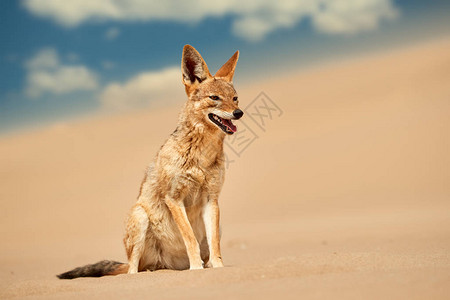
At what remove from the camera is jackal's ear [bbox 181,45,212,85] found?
676 cm

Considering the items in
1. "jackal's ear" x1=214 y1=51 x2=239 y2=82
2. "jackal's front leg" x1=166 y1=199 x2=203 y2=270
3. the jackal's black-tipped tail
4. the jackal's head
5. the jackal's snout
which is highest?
"jackal's ear" x1=214 y1=51 x2=239 y2=82

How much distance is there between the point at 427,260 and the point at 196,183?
124 inches

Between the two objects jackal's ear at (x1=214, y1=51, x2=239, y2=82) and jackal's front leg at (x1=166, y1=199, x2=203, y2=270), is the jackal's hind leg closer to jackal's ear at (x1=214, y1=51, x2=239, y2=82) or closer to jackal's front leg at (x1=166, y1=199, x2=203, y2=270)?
jackal's front leg at (x1=166, y1=199, x2=203, y2=270)

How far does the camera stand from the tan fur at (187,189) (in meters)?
6.36

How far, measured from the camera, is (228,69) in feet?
23.8

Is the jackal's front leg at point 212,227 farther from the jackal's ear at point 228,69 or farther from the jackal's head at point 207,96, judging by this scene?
the jackal's ear at point 228,69

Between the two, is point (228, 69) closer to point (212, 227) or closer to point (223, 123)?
point (223, 123)

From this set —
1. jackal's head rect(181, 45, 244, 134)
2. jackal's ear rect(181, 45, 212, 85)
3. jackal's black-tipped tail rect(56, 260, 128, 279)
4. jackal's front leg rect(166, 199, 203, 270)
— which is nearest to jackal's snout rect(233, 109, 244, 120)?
jackal's head rect(181, 45, 244, 134)

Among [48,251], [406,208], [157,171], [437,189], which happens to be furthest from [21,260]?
[437,189]

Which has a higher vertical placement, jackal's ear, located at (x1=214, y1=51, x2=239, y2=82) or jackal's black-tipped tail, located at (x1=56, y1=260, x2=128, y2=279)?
jackal's ear, located at (x1=214, y1=51, x2=239, y2=82)

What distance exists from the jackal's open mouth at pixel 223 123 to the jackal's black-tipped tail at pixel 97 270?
103 inches

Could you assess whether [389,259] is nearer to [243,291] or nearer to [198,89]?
[243,291]

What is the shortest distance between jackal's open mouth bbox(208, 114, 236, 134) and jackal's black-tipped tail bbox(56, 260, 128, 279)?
8.62ft

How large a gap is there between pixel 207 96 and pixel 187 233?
6.49ft
